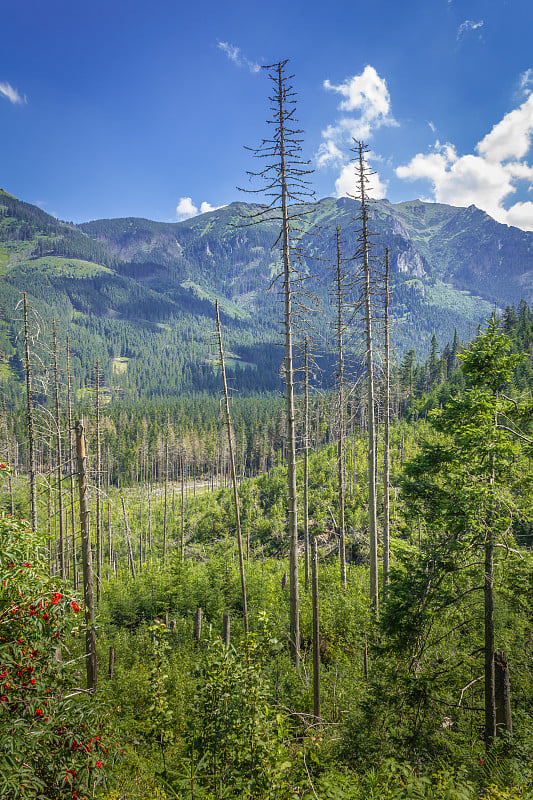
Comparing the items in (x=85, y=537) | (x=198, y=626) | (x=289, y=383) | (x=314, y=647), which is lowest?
(x=198, y=626)

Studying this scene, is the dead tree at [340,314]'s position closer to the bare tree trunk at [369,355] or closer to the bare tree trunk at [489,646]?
the bare tree trunk at [369,355]

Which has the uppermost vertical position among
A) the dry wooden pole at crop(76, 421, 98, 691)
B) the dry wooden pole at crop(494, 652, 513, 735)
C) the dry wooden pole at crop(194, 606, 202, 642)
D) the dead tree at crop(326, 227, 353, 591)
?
the dead tree at crop(326, 227, 353, 591)

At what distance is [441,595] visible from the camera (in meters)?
6.96

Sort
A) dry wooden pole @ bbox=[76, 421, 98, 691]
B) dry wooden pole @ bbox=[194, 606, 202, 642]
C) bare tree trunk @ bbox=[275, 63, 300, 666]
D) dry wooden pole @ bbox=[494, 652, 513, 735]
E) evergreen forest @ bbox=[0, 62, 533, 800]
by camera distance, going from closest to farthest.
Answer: evergreen forest @ bbox=[0, 62, 533, 800], dry wooden pole @ bbox=[494, 652, 513, 735], dry wooden pole @ bbox=[76, 421, 98, 691], bare tree trunk @ bbox=[275, 63, 300, 666], dry wooden pole @ bbox=[194, 606, 202, 642]

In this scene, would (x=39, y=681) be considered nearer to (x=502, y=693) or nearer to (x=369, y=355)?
(x=502, y=693)

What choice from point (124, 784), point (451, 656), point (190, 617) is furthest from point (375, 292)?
point (190, 617)

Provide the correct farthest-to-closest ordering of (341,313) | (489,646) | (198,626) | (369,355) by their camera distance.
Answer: (341,313), (198,626), (369,355), (489,646)

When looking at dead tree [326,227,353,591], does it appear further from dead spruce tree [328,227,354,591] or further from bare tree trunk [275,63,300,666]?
Result: bare tree trunk [275,63,300,666]

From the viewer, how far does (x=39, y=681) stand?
372 cm

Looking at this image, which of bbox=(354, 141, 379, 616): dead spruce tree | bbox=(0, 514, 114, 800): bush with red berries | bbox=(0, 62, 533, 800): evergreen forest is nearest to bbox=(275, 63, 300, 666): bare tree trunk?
bbox=(0, 62, 533, 800): evergreen forest

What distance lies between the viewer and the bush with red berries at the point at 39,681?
11.6 feet

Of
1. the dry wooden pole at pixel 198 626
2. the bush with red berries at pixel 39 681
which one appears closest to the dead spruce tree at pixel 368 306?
the dry wooden pole at pixel 198 626

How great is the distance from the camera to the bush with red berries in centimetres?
354

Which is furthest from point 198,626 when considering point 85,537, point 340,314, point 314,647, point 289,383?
point 340,314
